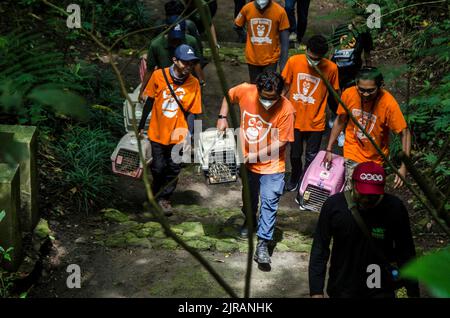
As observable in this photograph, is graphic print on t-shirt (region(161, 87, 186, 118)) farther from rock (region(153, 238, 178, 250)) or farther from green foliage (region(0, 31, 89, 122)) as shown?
green foliage (region(0, 31, 89, 122))

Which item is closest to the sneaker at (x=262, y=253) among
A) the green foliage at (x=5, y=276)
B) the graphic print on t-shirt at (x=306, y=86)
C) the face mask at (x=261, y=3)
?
the graphic print on t-shirt at (x=306, y=86)

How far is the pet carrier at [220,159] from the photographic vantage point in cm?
786

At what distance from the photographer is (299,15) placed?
12867 millimetres

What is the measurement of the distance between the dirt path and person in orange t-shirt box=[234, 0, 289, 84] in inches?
70.4

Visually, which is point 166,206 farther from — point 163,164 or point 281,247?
point 281,247

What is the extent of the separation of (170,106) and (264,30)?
2.47 metres

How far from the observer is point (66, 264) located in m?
7.11

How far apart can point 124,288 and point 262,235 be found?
4.82ft

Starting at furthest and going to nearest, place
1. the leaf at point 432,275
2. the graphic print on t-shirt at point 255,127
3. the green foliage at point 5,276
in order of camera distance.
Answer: the graphic print on t-shirt at point 255,127, the green foliage at point 5,276, the leaf at point 432,275

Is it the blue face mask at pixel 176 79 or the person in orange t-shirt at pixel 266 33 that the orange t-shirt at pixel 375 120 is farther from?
the person in orange t-shirt at pixel 266 33

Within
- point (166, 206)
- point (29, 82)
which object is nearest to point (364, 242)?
point (29, 82)

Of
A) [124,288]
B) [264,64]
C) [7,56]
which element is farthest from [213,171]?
[7,56]

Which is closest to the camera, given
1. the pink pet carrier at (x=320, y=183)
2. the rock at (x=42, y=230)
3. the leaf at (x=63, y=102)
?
the leaf at (x=63, y=102)

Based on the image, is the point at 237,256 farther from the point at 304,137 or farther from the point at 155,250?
the point at 304,137
